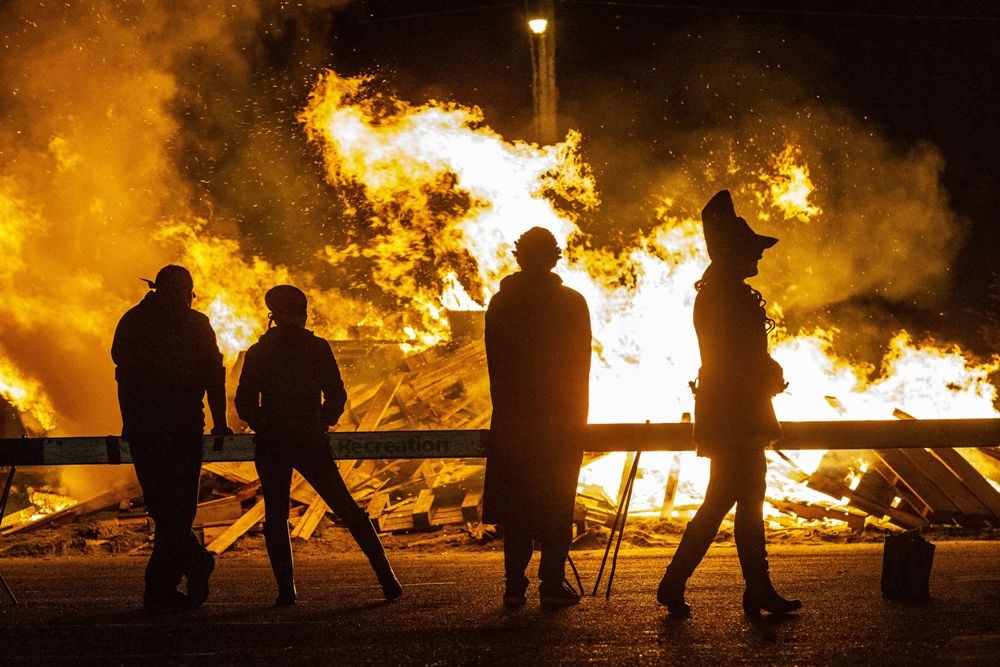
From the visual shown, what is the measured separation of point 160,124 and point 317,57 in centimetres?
297

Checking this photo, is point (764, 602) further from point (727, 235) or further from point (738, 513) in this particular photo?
point (727, 235)

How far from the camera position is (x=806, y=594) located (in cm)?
662

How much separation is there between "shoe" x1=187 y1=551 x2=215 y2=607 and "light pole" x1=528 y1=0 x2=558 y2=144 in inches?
370

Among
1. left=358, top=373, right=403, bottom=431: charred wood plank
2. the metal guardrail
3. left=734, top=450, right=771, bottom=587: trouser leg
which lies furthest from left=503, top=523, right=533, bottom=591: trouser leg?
left=358, top=373, right=403, bottom=431: charred wood plank

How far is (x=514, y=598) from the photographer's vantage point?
6223mm

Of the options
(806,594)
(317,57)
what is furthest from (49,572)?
(317,57)

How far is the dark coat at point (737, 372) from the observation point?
5824 millimetres

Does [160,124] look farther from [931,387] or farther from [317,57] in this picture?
[931,387]

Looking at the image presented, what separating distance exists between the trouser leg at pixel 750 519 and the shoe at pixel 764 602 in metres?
0.05

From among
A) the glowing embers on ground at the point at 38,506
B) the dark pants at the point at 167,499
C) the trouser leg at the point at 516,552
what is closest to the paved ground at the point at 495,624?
the trouser leg at the point at 516,552

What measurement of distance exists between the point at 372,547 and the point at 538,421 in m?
1.37

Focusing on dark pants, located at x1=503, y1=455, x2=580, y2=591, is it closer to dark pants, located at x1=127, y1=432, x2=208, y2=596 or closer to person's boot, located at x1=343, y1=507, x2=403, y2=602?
person's boot, located at x1=343, y1=507, x2=403, y2=602

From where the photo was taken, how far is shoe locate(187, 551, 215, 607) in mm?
6523

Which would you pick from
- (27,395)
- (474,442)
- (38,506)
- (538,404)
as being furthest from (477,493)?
(27,395)
